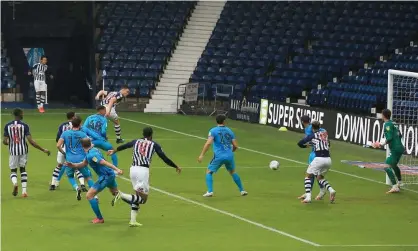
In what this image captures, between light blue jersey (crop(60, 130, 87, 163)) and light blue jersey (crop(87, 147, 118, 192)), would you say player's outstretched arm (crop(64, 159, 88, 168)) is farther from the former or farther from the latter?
light blue jersey (crop(87, 147, 118, 192))

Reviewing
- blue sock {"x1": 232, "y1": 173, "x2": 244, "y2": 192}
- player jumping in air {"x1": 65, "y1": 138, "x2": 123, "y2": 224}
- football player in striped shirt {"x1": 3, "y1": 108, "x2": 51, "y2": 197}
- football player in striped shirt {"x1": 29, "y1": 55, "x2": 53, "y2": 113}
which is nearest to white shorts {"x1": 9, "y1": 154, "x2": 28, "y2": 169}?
football player in striped shirt {"x1": 3, "y1": 108, "x2": 51, "y2": 197}

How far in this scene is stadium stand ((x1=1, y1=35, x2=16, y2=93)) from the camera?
158 feet

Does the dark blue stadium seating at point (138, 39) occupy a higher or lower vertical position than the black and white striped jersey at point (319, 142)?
higher

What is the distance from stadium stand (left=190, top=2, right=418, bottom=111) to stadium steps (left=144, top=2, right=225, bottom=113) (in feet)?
2.22

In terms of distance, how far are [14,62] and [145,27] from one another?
663 cm

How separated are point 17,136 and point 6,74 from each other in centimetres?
2489

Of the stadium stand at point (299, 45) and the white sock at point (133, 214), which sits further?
the stadium stand at point (299, 45)

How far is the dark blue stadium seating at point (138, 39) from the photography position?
49.4 meters

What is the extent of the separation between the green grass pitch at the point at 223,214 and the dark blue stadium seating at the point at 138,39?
16.3m

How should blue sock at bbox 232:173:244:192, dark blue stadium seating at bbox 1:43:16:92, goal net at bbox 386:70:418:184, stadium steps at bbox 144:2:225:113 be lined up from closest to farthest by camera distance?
blue sock at bbox 232:173:244:192, goal net at bbox 386:70:418:184, dark blue stadium seating at bbox 1:43:16:92, stadium steps at bbox 144:2:225:113

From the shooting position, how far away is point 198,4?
175 feet

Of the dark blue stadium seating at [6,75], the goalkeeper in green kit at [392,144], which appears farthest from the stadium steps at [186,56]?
the goalkeeper in green kit at [392,144]

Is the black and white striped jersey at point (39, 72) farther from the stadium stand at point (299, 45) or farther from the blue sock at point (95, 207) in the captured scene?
the blue sock at point (95, 207)

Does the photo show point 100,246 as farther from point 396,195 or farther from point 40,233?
point 396,195
